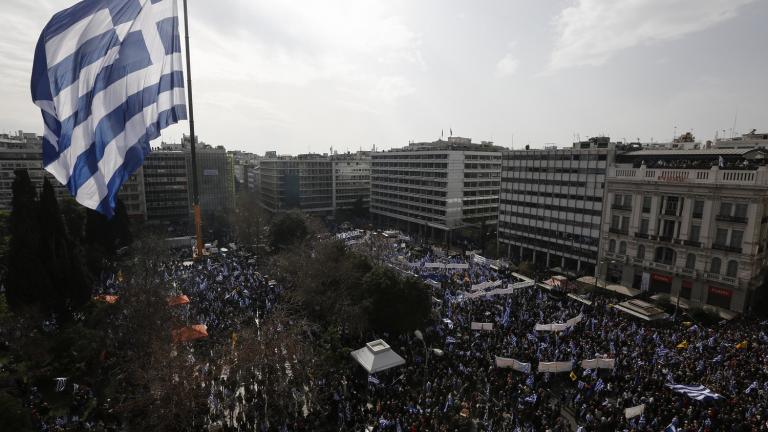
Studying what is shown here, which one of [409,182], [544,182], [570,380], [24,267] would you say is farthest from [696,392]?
[409,182]

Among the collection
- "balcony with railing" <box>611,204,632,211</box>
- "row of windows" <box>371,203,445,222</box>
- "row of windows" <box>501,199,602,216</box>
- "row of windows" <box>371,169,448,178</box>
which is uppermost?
"row of windows" <box>371,169,448,178</box>

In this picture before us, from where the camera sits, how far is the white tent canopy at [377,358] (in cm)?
2452

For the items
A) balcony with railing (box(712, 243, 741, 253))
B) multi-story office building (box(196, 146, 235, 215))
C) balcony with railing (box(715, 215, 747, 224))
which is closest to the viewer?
balcony with railing (box(715, 215, 747, 224))

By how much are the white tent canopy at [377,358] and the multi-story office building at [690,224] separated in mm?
35617

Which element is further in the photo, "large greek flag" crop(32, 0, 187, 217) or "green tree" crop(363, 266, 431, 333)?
"green tree" crop(363, 266, 431, 333)

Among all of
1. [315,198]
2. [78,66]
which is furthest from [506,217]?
[78,66]

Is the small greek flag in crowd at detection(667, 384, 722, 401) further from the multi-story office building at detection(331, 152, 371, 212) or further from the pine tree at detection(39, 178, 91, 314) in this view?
the multi-story office building at detection(331, 152, 371, 212)

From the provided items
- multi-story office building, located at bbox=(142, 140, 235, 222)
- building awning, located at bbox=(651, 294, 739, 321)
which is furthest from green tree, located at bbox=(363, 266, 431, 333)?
multi-story office building, located at bbox=(142, 140, 235, 222)

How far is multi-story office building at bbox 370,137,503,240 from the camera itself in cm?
7988

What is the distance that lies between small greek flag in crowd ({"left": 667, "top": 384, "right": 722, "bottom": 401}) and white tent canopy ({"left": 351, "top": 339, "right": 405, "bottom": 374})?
1507 cm

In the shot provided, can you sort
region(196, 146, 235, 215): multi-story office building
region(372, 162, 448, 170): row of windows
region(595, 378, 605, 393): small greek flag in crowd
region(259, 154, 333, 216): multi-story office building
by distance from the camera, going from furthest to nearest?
region(259, 154, 333, 216): multi-story office building
region(196, 146, 235, 215): multi-story office building
region(372, 162, 448, 170): row of windows
region(595, 378, 605, 393): small greek flag in crowd

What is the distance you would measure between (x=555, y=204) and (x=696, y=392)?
39.4 metres

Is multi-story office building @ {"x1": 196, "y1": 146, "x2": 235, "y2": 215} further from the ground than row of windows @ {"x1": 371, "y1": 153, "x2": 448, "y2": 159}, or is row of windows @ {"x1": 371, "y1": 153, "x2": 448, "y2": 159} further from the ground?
row of windows @ {"x1": 371, "y1": 153, "x2": 448, "y2": 159}

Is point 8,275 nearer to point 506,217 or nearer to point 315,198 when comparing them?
point 506,217
